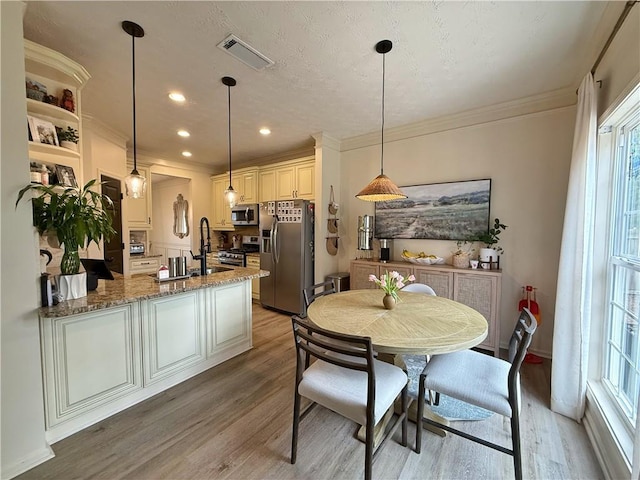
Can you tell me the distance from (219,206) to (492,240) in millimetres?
4950

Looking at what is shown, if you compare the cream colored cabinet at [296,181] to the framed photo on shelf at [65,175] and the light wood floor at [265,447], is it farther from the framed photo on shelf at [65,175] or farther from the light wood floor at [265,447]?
the light wood floor at [265,447]

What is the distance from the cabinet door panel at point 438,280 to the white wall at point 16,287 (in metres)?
3.27

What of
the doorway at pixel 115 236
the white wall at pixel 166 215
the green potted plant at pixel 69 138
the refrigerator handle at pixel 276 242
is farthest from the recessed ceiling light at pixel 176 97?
the white wall at pixel 166 215

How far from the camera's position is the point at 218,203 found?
579 centimetres

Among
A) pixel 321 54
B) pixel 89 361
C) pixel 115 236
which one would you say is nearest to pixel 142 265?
pixel 115 236

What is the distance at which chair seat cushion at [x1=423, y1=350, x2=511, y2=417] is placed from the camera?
4.80 ft

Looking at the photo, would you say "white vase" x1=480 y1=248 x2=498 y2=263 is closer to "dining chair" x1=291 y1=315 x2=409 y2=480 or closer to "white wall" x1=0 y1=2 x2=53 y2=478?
"dining chair" x1=291 y1=315 x2=409 y2=480

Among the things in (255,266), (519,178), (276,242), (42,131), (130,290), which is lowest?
(255,266)

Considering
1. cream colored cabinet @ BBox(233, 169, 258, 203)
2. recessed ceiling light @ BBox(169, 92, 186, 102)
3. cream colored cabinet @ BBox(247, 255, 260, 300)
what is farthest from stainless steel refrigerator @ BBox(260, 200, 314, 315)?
recessed ceiling light @ BBox(169, 92, 186, 102)

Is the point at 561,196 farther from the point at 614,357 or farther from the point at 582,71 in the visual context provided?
the point at 614,357

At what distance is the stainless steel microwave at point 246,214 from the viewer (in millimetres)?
4953

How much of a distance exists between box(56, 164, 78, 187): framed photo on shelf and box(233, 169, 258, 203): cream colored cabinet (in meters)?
2.94

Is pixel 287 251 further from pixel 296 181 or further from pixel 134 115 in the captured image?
pixel 134 115

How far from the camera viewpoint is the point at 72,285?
5.94ft
